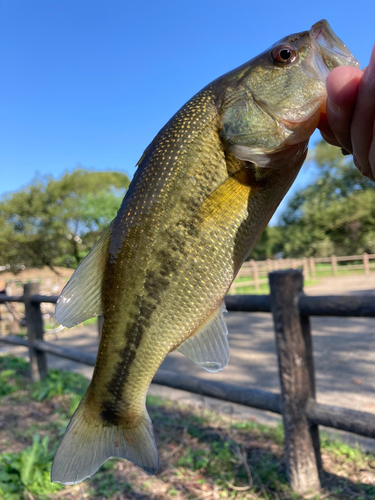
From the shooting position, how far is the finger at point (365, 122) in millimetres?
756

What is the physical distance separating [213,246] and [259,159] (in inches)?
10.8

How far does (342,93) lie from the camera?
0.79m

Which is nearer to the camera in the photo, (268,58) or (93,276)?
(268,58)

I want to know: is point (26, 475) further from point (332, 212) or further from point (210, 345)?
point (332, 212)

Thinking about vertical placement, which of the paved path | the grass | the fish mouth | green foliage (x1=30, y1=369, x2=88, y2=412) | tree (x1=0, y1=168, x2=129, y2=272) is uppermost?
tree (x1=0, y1=168, x2=129, y2=272)

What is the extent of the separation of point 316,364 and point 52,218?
1639cm

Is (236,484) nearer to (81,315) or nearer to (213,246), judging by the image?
(81,315)

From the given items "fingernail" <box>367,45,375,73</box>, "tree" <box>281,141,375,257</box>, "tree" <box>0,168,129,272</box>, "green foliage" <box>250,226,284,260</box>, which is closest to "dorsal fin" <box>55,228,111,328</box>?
"fingernail" <box>367,45,375,73</box>

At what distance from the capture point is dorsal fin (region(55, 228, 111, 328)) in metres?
1.15

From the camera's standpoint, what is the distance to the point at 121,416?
3.97 ft

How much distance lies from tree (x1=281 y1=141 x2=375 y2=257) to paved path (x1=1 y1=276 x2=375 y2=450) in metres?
24.2

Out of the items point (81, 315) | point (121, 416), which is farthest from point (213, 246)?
point (121, 416)

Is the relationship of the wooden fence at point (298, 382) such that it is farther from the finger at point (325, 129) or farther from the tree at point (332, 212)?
the tree at point (332, 212)

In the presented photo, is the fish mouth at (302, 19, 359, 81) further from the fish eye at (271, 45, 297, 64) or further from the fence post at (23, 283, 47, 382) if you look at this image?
the fence post at (23, 283, 47, 382)
